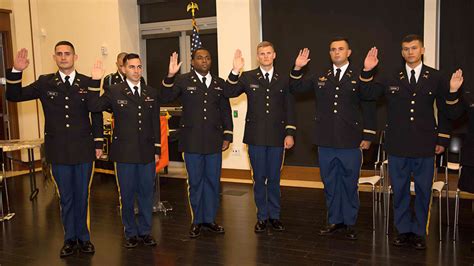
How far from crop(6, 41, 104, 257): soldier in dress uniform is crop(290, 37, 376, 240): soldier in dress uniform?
1.90m

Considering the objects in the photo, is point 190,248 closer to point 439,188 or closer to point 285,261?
point 285,261

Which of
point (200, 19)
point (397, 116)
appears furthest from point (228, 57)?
point (397, 116)

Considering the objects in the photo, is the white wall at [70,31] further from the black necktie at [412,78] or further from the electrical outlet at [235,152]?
the black necktie at [412,78]

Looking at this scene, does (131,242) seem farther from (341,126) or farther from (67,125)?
(341,126)

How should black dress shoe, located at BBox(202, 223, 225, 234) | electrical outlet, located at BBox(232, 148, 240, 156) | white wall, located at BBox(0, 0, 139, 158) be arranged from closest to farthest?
black dress shoe, located at BBox(202, 223, 225, 234)
electrical outlet, located at BBox(232, 148, 240, 156)
white wall, located at BBox(0, 0, 139, 158)

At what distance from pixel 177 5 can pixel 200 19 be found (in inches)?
20.7

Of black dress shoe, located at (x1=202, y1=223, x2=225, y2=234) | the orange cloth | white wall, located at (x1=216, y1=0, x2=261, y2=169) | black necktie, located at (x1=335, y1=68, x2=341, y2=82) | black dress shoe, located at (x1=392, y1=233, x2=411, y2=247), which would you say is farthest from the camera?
white wall, located at (x1=216, y1=0, x2=261, y2=169)

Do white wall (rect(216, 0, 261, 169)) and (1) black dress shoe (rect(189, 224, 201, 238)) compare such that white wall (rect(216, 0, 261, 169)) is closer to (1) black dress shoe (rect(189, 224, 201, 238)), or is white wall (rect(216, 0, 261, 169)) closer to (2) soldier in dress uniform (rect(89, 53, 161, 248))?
(1) black dress shoe (rect(189, 224, 201, 238))

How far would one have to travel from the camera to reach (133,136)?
4090 millimetres

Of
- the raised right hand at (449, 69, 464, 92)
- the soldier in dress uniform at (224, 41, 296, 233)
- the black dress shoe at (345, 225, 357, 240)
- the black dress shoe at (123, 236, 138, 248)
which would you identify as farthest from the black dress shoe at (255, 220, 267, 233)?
the raised right hand at (449, 69, 464, 92)

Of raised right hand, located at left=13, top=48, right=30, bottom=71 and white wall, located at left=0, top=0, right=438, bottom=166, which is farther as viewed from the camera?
white wall, located at left=0, top=0, right=438, bottom=166

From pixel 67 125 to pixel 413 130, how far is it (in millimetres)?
2881

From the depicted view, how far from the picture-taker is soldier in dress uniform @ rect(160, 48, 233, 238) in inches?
172

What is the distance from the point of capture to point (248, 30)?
6.77 meters
